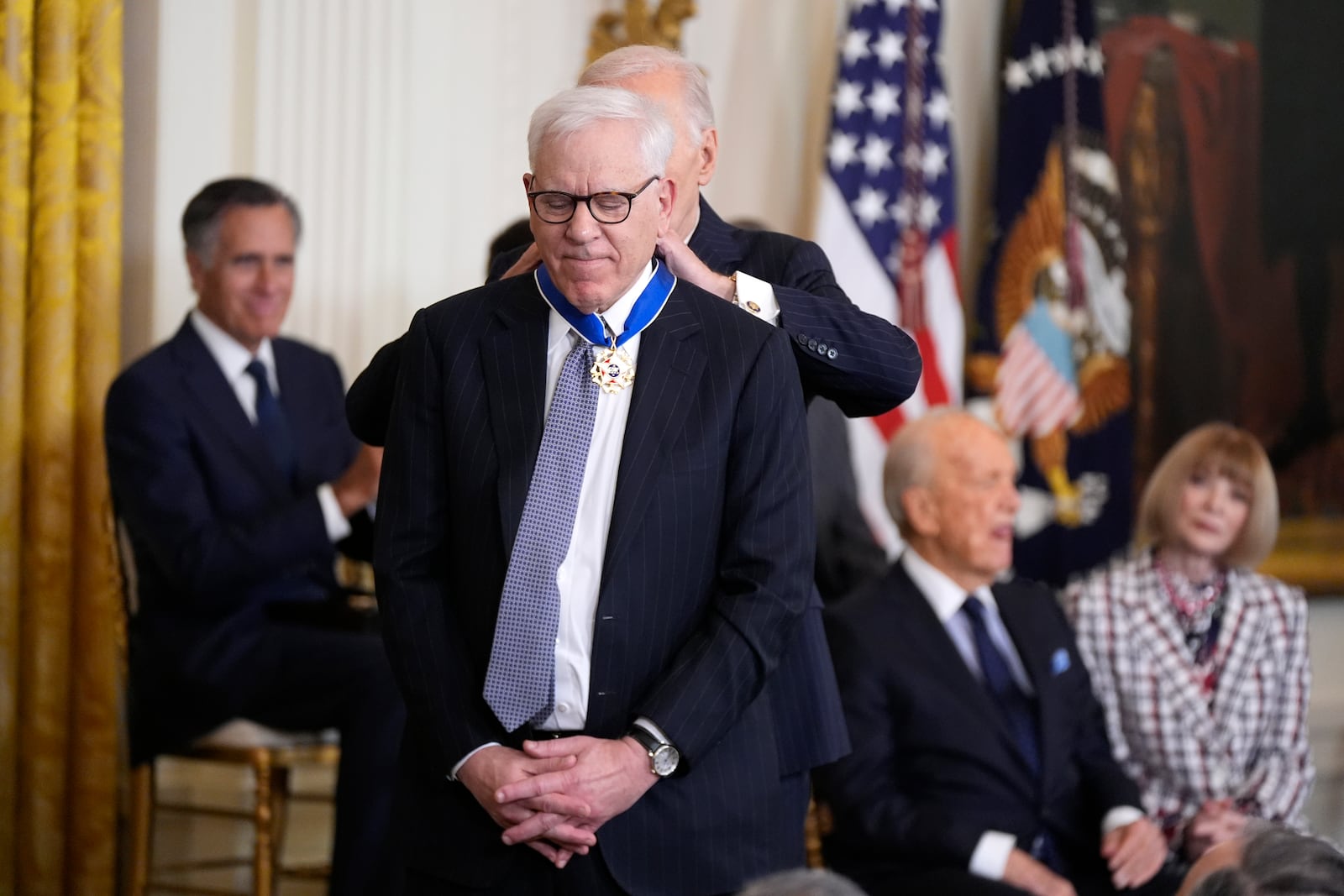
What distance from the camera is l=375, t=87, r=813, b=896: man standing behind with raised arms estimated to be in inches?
86.8

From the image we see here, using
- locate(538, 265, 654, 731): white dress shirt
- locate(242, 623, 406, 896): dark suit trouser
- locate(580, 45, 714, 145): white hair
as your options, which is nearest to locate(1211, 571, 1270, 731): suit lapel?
locate(242, 623, 406, 896): dark suit trouser

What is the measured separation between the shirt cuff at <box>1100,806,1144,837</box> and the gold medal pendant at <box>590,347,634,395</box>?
86.9 inches

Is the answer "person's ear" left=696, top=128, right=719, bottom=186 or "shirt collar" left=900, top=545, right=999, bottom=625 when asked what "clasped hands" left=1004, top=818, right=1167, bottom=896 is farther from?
"person's ear" left=696, top=128, right=719, bottom=186

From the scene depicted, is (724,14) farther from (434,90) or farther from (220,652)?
(220,652)

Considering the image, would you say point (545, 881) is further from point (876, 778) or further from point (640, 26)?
point (640, 26)

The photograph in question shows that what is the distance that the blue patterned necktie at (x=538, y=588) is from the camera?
220 cm

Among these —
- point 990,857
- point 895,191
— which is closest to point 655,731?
point 990,857

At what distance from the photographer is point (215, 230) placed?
177 inches

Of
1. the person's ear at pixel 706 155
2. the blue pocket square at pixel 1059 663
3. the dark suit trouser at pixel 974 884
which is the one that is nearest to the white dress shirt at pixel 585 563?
the person's ear at pixel 706 155

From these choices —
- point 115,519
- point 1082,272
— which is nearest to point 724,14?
point 1082,272

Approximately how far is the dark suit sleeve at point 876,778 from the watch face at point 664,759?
1.62 m

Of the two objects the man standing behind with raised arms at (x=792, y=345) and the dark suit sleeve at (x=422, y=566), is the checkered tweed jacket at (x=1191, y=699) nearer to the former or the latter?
the man standing behind with raised arms at (x=792, y=345)

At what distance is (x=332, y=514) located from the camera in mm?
4168

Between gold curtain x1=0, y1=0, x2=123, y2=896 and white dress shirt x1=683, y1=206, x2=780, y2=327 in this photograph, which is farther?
gold curtain x1=0, y1=0, x2=123, y2=896
